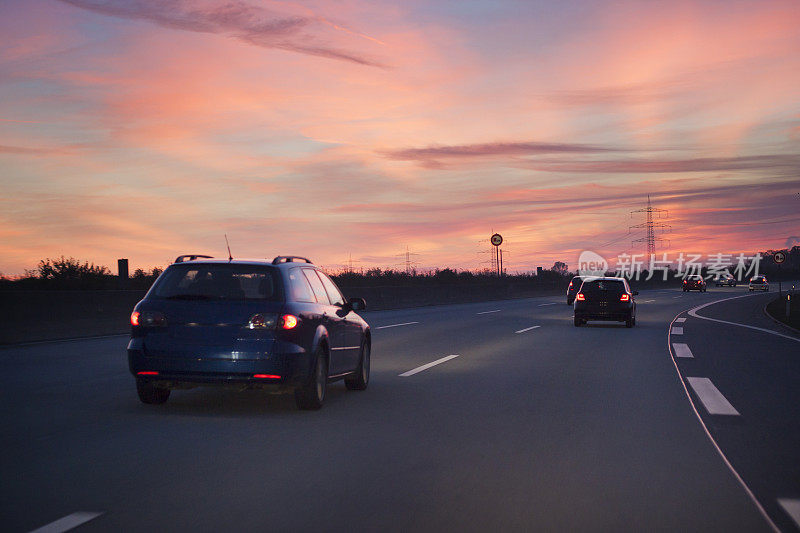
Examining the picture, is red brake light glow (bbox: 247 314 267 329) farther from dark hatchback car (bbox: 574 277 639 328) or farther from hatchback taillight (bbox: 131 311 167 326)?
dark hatchback car (bbox: 574 277 639 328)

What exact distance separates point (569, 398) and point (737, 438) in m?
2.71

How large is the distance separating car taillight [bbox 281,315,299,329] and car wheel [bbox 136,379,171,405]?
64.3 inches

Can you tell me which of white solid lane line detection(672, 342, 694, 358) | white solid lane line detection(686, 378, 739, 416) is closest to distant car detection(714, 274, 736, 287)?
white solid lane line detection(672, 342, 694, 358)

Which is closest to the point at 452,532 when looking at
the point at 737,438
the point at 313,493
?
the point at 313,493

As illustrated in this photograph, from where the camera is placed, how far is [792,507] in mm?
5289

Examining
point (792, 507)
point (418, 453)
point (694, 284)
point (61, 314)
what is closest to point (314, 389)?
point (418, 453)

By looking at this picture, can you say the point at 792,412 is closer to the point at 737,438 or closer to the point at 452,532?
the point at 737,438

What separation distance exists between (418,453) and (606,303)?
1892cm

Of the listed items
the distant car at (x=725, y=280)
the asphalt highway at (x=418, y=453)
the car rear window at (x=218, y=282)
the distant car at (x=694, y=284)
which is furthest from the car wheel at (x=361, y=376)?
the distant car at (x=725, y=280)

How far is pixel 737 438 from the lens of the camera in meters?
7.63

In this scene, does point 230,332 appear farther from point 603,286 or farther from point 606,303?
point 603,286

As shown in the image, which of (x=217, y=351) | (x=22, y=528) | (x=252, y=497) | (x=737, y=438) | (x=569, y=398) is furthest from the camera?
(x=569, y=398)

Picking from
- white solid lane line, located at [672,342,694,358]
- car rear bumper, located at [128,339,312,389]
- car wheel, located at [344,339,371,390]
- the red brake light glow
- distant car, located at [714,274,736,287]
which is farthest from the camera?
distant car, located at [714,274,736,287]

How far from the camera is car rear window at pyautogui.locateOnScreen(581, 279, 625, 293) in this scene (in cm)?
2533
